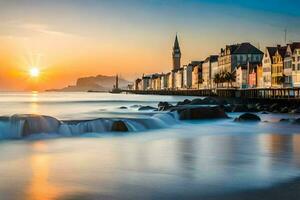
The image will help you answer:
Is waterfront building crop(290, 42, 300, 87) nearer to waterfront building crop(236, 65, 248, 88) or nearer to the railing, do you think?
the railing

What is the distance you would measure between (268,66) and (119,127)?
79299mm

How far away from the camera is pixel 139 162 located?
16828 mm

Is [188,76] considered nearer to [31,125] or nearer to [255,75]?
[255,75]

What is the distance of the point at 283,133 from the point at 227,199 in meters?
18.4

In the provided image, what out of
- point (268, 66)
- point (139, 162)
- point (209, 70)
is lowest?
point (139, 162)

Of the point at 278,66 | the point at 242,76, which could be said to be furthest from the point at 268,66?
the point at 242,76

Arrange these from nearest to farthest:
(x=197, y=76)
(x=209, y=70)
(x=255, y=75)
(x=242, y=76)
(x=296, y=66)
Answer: (x=296, y=66) → (x=255, y=75) → (x=242, y=76) → (x=209, y=70) → (x=197, y=76)

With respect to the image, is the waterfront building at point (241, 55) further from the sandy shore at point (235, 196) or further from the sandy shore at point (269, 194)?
the sandy shore at point (235, 196)

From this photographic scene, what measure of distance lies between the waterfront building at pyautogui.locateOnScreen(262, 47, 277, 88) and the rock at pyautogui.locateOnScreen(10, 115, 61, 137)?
7999cm

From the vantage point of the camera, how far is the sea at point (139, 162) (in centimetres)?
1211

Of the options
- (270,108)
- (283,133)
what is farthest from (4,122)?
(270,108)

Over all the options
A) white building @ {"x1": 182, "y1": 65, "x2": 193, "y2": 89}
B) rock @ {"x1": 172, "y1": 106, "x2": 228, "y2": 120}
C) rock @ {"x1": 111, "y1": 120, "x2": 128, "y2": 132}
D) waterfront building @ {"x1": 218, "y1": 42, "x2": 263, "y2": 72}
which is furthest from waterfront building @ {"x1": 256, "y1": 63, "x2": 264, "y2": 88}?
rock @ {"x1": 111, "y1": 120, "x2": 128, "y2": 132}

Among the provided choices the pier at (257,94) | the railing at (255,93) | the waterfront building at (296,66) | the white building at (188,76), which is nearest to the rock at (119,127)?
the pier at (257,94)

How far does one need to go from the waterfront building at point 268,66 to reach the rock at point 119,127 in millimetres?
75775
